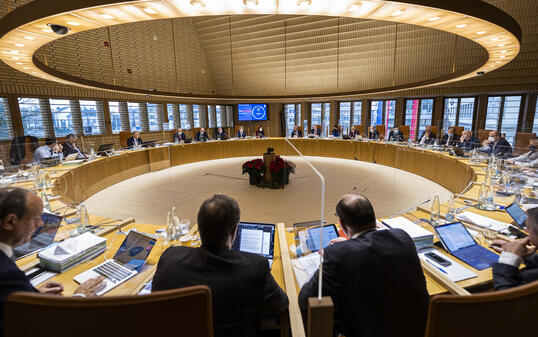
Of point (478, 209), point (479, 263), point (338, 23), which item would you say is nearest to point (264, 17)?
point (338, 23)

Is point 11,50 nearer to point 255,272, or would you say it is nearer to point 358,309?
point 255,272

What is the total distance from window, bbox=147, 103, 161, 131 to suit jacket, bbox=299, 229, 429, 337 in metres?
11.4

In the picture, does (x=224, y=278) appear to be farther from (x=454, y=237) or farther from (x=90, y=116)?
(x=90, y=116)

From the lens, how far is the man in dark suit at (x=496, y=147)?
207 inches

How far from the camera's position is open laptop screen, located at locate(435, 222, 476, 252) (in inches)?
71.8

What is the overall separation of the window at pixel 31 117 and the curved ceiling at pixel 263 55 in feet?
3.88

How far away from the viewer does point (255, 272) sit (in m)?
1.11

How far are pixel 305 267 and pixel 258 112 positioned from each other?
13383 millimetres

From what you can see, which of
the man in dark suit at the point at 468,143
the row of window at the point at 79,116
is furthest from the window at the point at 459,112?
the row of window at the point at 79,116

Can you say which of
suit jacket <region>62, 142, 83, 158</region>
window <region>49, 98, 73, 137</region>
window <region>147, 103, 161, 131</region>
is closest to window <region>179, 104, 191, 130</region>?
window <region>147, 103, 161, 131</region>

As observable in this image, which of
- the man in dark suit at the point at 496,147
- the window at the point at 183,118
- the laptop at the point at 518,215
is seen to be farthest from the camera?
the window at the point at 183,118

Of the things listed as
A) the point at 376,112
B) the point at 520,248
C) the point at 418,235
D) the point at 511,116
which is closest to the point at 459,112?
the point at 511,116

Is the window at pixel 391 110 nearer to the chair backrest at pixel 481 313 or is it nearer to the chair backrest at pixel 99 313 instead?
the chair backrest at pixel 481 313

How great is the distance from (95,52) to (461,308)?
10.8 metres
